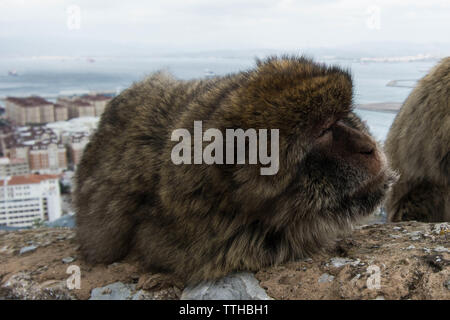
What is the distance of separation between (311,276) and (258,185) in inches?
20.8

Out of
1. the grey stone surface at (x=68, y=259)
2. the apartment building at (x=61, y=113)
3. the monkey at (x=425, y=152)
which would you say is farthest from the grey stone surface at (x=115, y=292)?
the apartment building at (x=61, y=113)

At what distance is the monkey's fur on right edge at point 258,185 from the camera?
6.14 feet

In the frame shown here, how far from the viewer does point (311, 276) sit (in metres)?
2.00

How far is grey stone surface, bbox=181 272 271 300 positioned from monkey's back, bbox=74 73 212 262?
457 millimetres

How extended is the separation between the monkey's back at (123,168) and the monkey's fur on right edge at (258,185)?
0.01m

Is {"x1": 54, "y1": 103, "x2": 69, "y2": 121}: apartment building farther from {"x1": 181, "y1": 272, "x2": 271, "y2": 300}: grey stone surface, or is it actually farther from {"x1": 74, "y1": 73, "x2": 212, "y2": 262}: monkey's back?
{"x1": 181, "y1": 272, "x2": 271, "y2": 300}: grey stone surface

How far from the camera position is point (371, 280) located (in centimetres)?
189

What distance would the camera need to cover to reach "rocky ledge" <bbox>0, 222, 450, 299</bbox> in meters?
1.87

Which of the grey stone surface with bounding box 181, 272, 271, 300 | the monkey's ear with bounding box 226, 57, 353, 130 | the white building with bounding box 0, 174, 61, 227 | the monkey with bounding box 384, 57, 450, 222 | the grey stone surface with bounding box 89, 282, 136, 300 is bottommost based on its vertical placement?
the white building with bounding box 0, 174, 61, 227

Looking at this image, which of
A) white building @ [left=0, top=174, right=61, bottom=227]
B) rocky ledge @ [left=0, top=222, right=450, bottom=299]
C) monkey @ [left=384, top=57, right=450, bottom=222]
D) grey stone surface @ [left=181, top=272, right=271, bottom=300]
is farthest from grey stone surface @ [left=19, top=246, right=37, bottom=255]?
white building @ [left=0, top=174, right=61, bottom=227]

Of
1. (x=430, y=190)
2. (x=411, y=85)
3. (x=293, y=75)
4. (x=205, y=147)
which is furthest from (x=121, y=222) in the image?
(x=411, y=85)

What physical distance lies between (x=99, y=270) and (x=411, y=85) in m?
2.98

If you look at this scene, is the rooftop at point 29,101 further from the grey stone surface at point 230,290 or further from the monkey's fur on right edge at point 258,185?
the grey stone surface at point 230,290

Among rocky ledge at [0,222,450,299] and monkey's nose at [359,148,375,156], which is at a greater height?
monkey's nose at [359,148,375,156]
